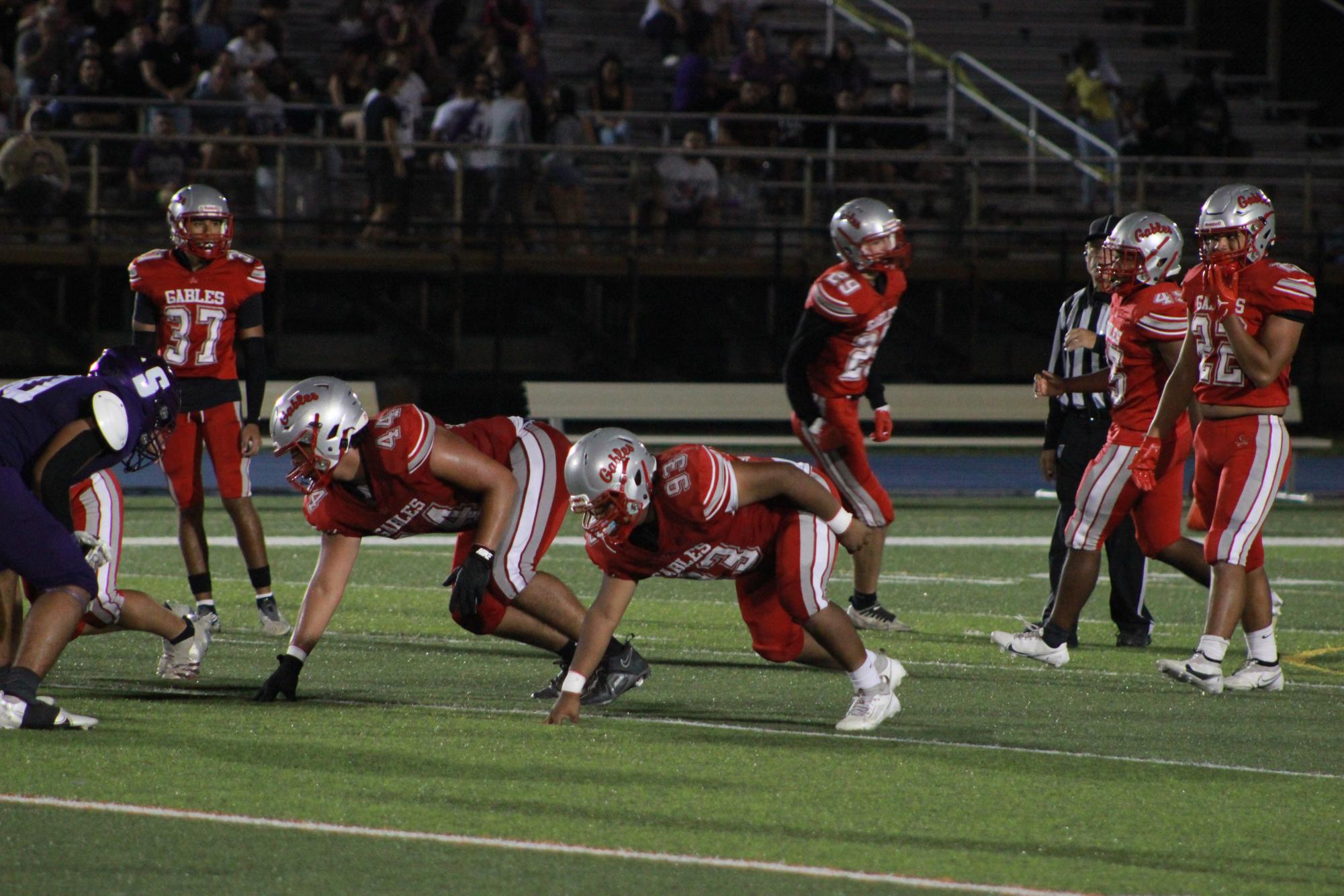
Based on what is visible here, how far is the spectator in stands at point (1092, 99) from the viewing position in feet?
67.2

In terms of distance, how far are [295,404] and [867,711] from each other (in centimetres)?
217

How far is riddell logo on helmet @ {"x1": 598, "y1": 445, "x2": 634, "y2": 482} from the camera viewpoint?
18.6 ft

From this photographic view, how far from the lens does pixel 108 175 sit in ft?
Result: 52.7

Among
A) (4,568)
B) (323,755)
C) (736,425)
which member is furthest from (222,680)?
(736,425)

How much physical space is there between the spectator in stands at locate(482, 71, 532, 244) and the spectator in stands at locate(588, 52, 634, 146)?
92 cm

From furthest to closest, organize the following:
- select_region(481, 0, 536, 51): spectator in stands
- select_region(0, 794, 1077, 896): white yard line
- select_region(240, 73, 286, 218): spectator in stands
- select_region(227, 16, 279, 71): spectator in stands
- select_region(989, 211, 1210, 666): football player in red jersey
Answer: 1. select_region(481, 0, 536, 51): spectator in stands
2. select_region(227, 16, 279, 71): spectator in stands
3. select_region(240, 73, 286, 218): spectator in stands
4. select_region(989, 211, 1210, 666): football player in red jersey
5. select_region(0, 794, 1077, 896): white yard line

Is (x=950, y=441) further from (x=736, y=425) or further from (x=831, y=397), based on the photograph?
(x=831, y=397)

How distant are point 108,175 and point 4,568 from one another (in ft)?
34.6

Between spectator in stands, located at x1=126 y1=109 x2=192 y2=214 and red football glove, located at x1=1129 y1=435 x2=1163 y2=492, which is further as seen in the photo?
spectator in stands, located at x1=126 y1=109 x2=192 y2=214

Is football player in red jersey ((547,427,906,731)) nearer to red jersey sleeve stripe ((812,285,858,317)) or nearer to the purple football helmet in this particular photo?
the purple football helmet

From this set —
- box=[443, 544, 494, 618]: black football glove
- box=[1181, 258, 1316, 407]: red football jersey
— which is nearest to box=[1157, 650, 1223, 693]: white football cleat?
box=[1181, 258, 1316, 407]: red football jersey

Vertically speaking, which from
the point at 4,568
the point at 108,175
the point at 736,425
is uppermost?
the point at 108,175

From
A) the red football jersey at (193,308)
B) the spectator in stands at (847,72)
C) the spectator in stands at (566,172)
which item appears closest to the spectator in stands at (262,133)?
the spectator in stands at (566,172)

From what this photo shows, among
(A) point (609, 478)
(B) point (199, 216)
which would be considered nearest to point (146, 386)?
(A) point (609, 478)
